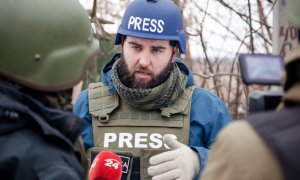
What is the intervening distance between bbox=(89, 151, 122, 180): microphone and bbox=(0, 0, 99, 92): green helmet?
0.72 metres

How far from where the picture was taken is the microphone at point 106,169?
2.74 metres

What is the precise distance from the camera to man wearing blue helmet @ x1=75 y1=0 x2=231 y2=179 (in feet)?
11.3

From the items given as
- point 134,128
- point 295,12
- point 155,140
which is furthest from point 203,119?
point 295,12

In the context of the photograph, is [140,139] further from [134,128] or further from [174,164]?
[174,164]

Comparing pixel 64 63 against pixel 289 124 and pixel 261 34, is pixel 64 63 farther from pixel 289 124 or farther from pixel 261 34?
pixel 261 34

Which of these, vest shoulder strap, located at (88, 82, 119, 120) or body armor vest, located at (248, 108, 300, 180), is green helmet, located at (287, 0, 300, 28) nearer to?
body armor vest, located at (248, 108, 300, 180)

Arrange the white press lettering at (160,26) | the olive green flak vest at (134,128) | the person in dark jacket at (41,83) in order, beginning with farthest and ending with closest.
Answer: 1. the white press lettering at (160,26)
2. the olive green flak vest at (134,128)
3. the person in dark jacket at (41,83)

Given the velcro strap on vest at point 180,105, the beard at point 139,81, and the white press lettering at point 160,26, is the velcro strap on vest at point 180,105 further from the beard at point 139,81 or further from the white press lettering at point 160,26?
the white press lettering at point 160,26

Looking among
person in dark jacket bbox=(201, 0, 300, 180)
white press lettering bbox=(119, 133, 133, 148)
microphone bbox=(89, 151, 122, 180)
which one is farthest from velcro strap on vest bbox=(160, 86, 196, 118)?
person in dark jacket bbox=(201, 0, 300, 180)

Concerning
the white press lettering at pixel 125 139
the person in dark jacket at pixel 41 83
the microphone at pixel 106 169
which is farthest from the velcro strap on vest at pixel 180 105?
the person in dark jacket at pixel 41 83

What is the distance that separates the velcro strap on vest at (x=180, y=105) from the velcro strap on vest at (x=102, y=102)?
1.03ft

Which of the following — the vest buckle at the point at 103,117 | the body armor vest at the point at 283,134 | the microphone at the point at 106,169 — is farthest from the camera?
the vest buckle at the point at 103,117

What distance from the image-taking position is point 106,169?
109 inches

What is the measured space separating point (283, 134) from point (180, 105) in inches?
87.1
